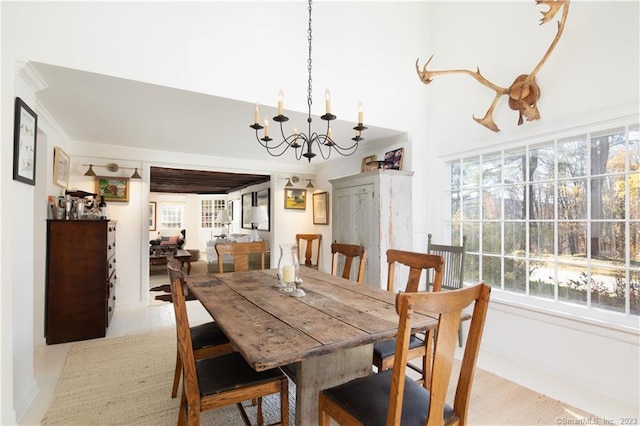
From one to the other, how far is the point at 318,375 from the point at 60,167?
3842mm

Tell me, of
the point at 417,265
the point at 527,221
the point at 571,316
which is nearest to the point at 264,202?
the point at 527,221

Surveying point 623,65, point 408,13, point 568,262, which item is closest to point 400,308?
point 568,262

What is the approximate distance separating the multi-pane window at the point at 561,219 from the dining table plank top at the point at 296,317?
1734mm

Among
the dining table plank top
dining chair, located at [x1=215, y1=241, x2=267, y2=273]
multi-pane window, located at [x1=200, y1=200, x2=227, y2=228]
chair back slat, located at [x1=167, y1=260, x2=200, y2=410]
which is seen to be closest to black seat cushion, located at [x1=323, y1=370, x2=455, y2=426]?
the dining table plank top

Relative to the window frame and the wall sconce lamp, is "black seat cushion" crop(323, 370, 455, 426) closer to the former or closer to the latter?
the window frame

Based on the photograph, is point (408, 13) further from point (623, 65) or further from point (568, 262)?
point (568, 262)

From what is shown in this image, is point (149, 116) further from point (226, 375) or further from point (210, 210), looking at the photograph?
point (210, 210)

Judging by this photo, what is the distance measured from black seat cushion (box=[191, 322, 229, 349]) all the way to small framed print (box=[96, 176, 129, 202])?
3.19 meters

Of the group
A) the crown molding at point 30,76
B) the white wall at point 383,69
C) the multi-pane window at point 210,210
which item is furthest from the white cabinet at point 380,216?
the multi-pane window at point 210,210

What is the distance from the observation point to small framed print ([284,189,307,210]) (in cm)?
592

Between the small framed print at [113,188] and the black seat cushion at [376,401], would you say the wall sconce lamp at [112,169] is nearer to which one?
the small framed print at [113,188]

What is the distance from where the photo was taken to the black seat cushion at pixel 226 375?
143cm

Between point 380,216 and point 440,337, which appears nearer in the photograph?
point 440,337

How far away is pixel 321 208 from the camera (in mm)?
5801
